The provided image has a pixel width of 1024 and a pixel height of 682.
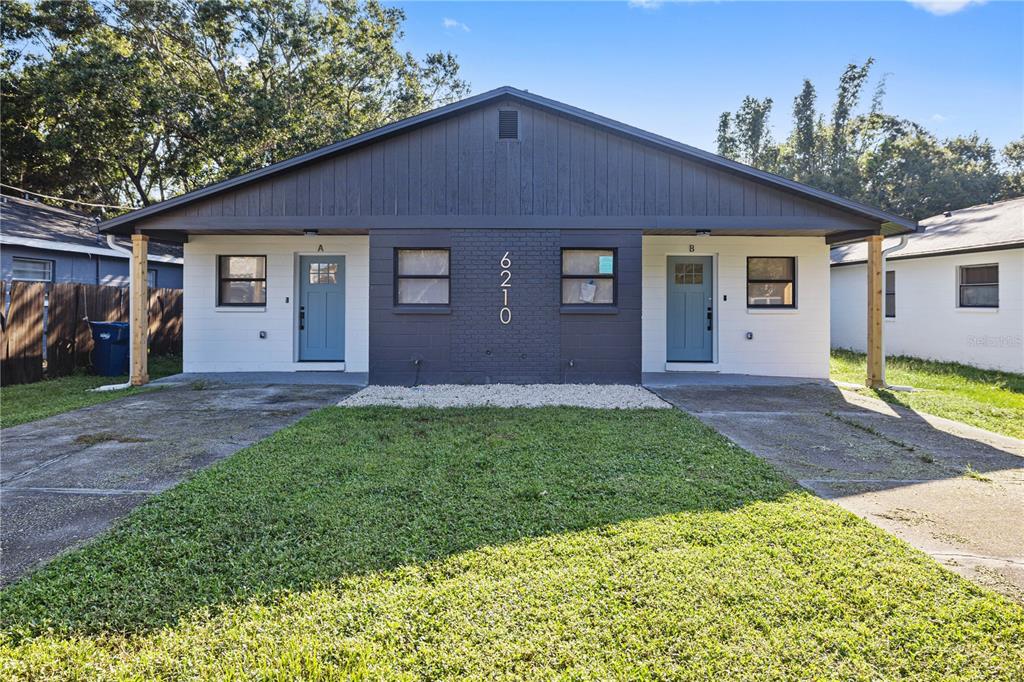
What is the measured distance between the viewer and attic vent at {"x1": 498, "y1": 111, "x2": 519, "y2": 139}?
8.84 meters

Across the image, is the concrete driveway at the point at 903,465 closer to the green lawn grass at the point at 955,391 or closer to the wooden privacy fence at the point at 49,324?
the green lawn grass at the point at 955,391

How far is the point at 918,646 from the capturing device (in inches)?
82.7

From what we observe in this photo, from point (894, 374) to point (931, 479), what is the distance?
7.11 meters

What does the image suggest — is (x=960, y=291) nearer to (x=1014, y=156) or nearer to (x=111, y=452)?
(x=111, y=452)

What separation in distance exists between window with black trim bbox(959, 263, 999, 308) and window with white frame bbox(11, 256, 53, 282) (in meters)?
20.9

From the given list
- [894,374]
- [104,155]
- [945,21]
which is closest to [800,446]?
[894,374]

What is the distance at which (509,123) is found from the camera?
8.86 metres

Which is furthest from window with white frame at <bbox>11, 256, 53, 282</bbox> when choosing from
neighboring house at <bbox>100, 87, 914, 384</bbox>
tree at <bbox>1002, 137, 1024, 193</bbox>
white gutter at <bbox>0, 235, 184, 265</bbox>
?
tree at <bbox>1002, 137, 1024, 193</bbox>

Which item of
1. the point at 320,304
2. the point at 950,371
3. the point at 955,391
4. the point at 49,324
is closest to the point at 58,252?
the point at 49,324

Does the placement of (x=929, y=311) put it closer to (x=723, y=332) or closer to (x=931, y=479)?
(x=723, y=332)

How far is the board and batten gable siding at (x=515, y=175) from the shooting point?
8805mm

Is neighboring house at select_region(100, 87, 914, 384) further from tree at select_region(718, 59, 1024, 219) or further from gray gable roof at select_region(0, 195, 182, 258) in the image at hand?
tree at select_region(718, 59, 1024, 219)

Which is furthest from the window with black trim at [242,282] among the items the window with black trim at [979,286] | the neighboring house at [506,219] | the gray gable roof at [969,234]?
the window with black trim at [979,286]

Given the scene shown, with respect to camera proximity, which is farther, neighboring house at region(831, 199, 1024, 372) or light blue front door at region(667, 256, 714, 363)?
neighboring house at region(831, 199, 1024, 372)
